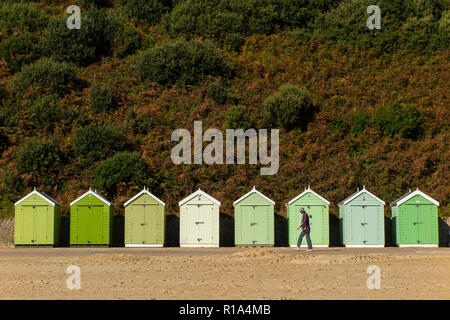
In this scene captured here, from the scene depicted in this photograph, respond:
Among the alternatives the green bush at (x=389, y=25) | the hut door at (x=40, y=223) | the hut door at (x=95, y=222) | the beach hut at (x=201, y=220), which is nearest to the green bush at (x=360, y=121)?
the green bush at (x=389, y=25)

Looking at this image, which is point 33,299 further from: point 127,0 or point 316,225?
point 127,0

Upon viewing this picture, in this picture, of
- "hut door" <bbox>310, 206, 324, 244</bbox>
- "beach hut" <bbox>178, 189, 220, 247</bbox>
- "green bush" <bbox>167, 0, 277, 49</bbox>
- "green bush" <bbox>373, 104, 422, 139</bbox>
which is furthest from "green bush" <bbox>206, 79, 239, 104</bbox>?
"hut door" <bbox>310, 206, 324, 244</bbox>

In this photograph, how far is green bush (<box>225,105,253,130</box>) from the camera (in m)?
32.0

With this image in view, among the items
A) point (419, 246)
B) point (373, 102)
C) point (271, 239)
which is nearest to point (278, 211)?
point (271, 239)

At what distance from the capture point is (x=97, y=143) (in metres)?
30.0

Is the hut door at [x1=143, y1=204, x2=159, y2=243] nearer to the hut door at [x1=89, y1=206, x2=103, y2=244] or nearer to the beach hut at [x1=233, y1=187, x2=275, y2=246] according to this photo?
the hut door at [x1=89, y1=206, x2=103, y2=244]

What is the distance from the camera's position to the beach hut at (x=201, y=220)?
23.0 meters

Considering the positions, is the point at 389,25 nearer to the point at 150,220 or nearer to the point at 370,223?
the point at 370,223

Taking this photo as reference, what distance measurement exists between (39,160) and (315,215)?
42.0 feet

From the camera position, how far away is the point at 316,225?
902 inches

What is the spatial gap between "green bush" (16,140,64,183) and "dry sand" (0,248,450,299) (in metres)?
9.71

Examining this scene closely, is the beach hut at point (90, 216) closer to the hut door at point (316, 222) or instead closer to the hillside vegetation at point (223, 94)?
the hillside vegetation at point (223, 94)

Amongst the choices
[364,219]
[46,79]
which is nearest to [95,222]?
[364,219]

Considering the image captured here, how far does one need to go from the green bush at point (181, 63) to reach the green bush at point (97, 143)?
22.9 feet
